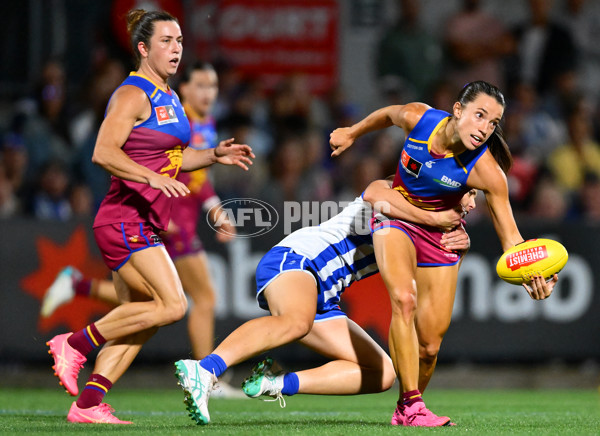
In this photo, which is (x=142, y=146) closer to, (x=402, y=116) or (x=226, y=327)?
(x=402, y=116)

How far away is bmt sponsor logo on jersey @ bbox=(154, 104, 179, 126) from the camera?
5.70 m

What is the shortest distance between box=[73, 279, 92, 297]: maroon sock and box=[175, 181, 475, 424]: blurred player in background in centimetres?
251

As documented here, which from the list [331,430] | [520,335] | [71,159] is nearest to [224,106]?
[71,159]

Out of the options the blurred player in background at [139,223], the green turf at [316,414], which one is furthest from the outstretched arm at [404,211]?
the green turf at [316,414]

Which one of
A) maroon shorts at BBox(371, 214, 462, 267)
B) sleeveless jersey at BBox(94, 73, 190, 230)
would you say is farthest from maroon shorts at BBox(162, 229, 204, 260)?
maroon shorts at BBox(371, 214, 462, 267)

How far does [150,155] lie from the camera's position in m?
5.73

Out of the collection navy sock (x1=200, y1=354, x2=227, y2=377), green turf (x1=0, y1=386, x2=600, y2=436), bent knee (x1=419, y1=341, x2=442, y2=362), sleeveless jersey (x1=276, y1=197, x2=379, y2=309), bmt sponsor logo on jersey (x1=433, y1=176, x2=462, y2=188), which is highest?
bmt sponsor logo on jersey (x1=433, y1=176, x2=462, y2=188)

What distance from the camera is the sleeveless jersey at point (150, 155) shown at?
5.67 metres

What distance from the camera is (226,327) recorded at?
30.3 ft

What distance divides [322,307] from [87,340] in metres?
1.38

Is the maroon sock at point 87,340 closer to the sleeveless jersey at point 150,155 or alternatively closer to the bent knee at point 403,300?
the sleeveless jersey at point 150,155

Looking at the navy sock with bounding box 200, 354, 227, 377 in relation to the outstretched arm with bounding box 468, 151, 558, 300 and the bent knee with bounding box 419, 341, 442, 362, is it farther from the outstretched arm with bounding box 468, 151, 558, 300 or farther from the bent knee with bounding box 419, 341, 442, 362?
the outstretched arm with bounding box 468, 151, 558, 300

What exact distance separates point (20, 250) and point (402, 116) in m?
4.62

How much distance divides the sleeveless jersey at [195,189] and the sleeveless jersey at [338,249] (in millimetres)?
Answer: 2217
